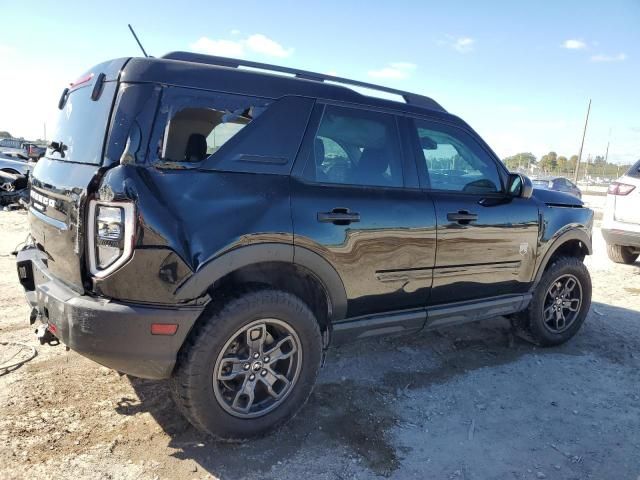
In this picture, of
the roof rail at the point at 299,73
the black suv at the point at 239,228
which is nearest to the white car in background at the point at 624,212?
the black suv at the point at 239,228

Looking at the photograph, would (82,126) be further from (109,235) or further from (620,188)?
(620,188)

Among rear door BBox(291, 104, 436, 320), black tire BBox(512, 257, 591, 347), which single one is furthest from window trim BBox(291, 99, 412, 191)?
black tire BBox(512, 257, 591, 347)

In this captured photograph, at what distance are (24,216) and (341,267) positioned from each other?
9568 mm

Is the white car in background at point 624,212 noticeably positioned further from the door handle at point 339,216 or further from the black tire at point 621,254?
the door handle at point 339,216

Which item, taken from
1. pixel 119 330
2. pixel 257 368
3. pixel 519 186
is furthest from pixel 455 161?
pixel 119 330

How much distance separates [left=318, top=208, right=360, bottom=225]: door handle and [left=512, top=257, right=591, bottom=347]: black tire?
231 cm

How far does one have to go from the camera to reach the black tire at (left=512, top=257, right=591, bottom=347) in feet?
14.5

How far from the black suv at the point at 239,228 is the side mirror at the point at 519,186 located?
0.40 metres

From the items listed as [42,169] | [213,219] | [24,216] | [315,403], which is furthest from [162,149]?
[24,216]

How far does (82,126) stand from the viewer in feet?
9.05

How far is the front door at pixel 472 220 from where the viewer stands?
349 cm

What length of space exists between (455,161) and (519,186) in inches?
23.5

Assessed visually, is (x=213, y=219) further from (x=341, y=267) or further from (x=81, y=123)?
(x=81, y=123)

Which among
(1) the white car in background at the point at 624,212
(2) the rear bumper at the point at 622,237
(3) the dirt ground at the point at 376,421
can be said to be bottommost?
(3) the dirt ground at the point at 376,421
